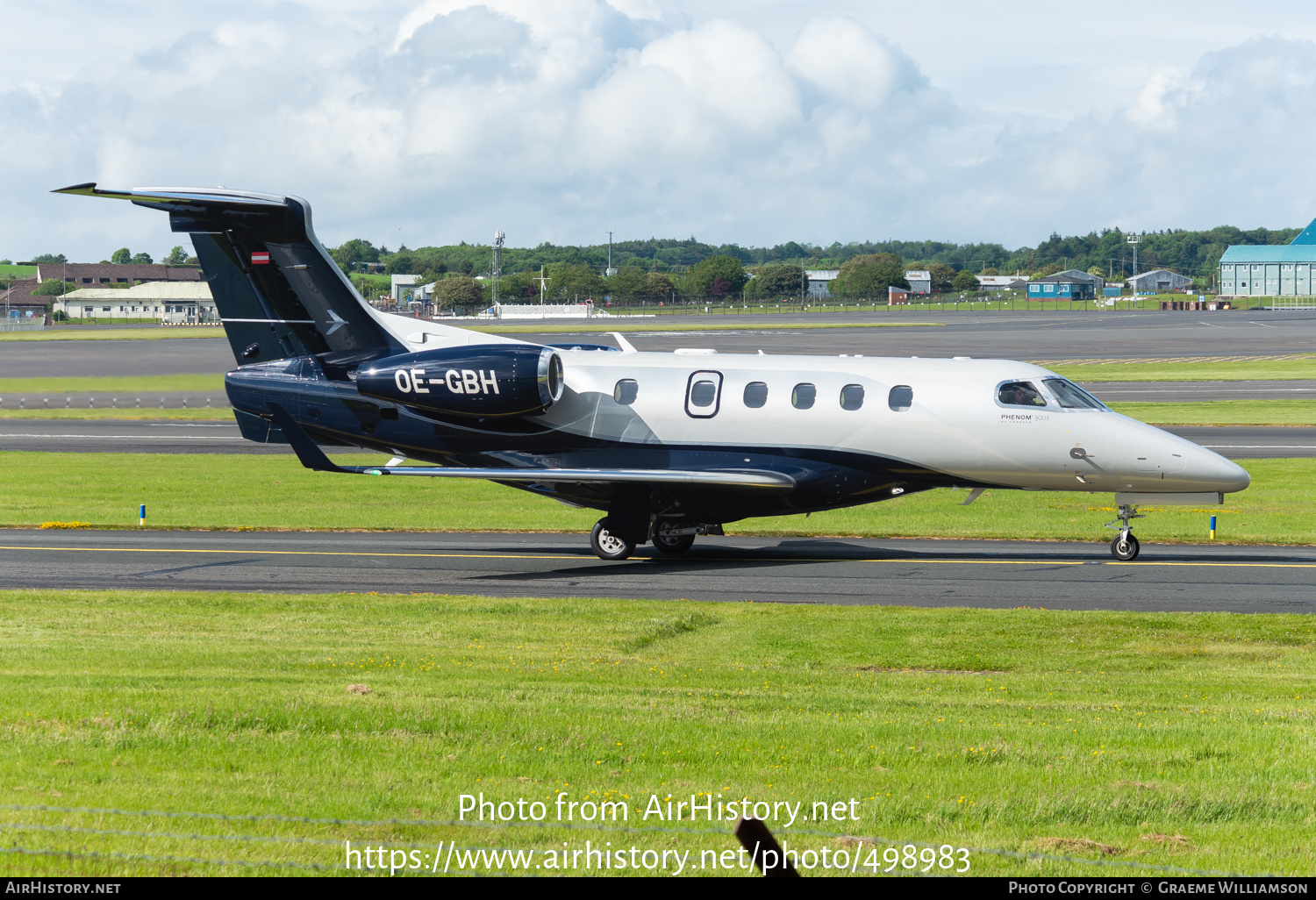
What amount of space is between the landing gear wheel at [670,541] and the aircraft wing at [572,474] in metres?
1.57

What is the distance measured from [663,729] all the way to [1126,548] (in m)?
15.1

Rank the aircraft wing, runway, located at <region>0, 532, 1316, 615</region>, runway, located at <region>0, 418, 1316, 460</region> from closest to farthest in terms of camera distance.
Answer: runway, located at <region>0, 532, 1316, 615</region> → the aircraft wing → runway, located at <region>0, 418, 1316, 460</region>

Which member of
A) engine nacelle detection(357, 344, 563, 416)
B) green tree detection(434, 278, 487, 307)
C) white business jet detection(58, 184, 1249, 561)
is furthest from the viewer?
green tree detection(434, 278, 487, 307)

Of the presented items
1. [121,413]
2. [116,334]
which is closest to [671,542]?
[121,413]

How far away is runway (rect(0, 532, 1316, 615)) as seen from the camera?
67.4 feet

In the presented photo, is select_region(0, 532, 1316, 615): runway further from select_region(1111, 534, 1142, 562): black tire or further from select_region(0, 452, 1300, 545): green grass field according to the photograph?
select_region(0, 452, 1300, 545): green grass field

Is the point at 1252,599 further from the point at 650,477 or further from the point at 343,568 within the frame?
the point at 343,568

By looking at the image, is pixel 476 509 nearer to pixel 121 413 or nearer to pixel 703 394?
pixel 703 394

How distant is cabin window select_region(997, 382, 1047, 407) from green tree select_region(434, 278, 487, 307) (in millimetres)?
161639

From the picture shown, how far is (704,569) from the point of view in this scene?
23.7 meters

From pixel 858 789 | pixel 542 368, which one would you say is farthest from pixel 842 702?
pixel 542 368

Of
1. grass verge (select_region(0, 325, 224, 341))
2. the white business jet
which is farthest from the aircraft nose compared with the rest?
grass verge (select_region(0, 325, 224, 341))

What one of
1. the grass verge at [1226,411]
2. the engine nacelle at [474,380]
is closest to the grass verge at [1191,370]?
the grass verge at [1226,411]

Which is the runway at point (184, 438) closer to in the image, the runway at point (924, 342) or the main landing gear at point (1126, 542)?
the runway at point (924, 342)
